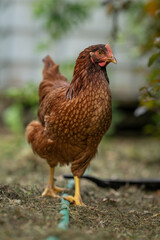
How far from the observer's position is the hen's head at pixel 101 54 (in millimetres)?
3145

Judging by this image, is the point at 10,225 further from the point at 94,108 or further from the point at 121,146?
the point at 121,146

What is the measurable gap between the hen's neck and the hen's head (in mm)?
51

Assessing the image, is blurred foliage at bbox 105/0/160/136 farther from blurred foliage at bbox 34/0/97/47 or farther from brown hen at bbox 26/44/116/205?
blurred foliage at bbox 34/0/97/47

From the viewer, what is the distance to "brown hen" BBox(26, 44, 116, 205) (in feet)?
10.2

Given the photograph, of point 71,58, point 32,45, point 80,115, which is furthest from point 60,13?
point 80,115

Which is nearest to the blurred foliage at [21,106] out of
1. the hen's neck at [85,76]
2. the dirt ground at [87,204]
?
the dirt ground at [87,204]

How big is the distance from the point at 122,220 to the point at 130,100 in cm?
655

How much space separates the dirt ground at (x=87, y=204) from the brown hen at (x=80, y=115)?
422mm

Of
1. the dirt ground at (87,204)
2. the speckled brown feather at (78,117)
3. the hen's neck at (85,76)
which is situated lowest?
the dirt ground at (87,204)

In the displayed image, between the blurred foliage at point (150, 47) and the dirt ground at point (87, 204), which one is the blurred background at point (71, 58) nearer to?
the dirt ground at point (87, 204)

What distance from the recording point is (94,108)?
3.09 m

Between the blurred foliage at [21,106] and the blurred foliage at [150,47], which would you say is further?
the blurred foliage at [21,106]

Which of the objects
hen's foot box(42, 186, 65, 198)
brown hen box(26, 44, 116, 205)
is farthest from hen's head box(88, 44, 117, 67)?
hen's foot box(42, 186, 65, 198)

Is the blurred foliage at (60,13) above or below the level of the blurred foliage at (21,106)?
above
